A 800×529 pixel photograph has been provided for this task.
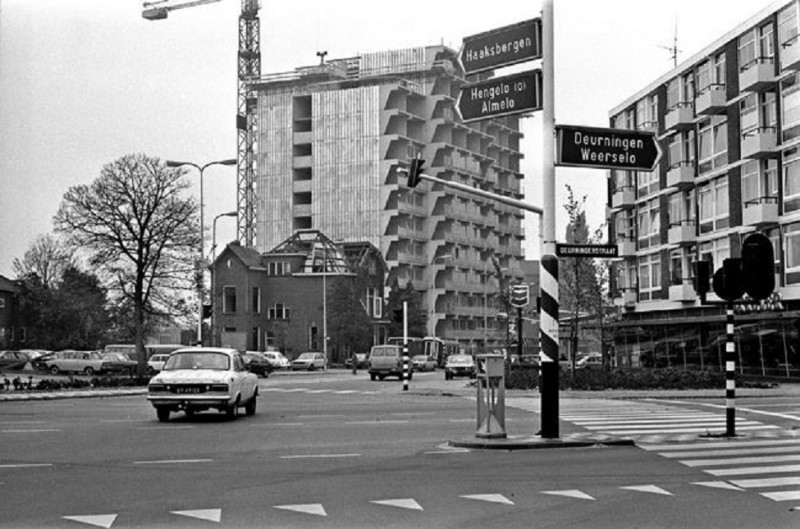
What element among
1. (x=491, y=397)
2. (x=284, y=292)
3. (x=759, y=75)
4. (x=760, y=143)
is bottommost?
(x=491, y=397)

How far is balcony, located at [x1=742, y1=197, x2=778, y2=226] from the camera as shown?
4931 cm

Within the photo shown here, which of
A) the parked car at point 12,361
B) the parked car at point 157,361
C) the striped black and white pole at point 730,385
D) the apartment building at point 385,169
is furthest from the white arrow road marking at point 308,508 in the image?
the apartment building at point 385,169

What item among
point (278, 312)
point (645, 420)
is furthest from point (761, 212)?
point (278, 312)

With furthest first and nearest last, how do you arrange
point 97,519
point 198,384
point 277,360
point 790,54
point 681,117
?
1. point 277,360
2. point 681,117
3. point 790,54
4. point 198,384
5. point 97,519

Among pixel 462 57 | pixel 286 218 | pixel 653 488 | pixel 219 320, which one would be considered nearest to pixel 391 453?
pixel 653 488

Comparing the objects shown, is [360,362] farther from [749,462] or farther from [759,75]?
[749,462]

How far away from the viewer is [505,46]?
16859 mm

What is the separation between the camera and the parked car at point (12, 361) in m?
70.9

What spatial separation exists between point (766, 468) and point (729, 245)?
42.4m

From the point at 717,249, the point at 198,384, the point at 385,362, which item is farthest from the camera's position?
the point at 385,362

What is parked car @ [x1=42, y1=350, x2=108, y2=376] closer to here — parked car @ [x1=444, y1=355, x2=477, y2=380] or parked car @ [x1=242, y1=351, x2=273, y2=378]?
parked car @ [x1=242, y1=351, x2=273, y2=378]

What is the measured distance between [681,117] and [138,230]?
30.5 m

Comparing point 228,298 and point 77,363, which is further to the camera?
point 228,298

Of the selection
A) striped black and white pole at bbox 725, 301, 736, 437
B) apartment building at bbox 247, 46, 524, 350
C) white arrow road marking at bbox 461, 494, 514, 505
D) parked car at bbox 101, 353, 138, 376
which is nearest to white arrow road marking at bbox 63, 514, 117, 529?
white arrow road marking at bbox 461, 494, 514, 505
